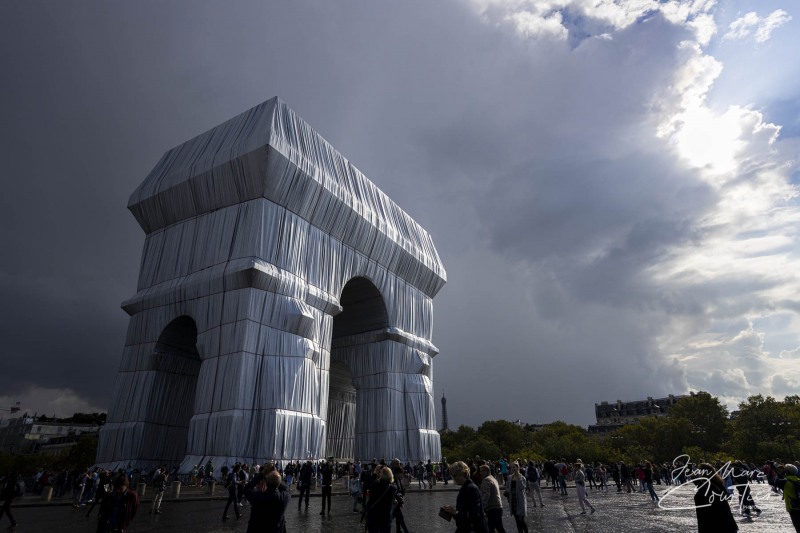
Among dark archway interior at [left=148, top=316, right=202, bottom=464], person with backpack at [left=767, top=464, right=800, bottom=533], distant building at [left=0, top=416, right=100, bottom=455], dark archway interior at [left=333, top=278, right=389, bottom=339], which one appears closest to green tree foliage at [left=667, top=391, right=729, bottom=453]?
dark archway interior at [left=333, top=278, right=389, bottom=339]

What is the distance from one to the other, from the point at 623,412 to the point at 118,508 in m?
150

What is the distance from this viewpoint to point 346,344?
37031mm

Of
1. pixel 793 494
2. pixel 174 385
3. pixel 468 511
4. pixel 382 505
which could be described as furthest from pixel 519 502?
A: pixel 174 385

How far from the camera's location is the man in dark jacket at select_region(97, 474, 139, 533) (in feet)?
21.0

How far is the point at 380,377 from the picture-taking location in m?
34.6

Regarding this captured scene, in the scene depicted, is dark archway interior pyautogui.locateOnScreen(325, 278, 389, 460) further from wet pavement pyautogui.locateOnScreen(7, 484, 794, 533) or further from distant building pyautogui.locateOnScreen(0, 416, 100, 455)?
distant building pyautogui.locateOnScreen(0, 416, 100, 455)

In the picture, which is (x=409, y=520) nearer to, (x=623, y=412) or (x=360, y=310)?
(x=360, y=310)

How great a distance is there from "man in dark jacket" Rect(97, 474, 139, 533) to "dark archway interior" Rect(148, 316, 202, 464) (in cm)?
2328

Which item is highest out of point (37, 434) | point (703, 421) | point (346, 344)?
point (37, 434)

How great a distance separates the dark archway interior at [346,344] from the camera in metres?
36.6

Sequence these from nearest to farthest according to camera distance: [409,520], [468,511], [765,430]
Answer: [468,511] < [409,520] < [765,430]

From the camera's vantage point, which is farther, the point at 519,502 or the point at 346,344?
the point at 346,344

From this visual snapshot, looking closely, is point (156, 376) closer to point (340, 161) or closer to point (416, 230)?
point (340, 161)

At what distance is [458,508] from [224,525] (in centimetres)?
827
